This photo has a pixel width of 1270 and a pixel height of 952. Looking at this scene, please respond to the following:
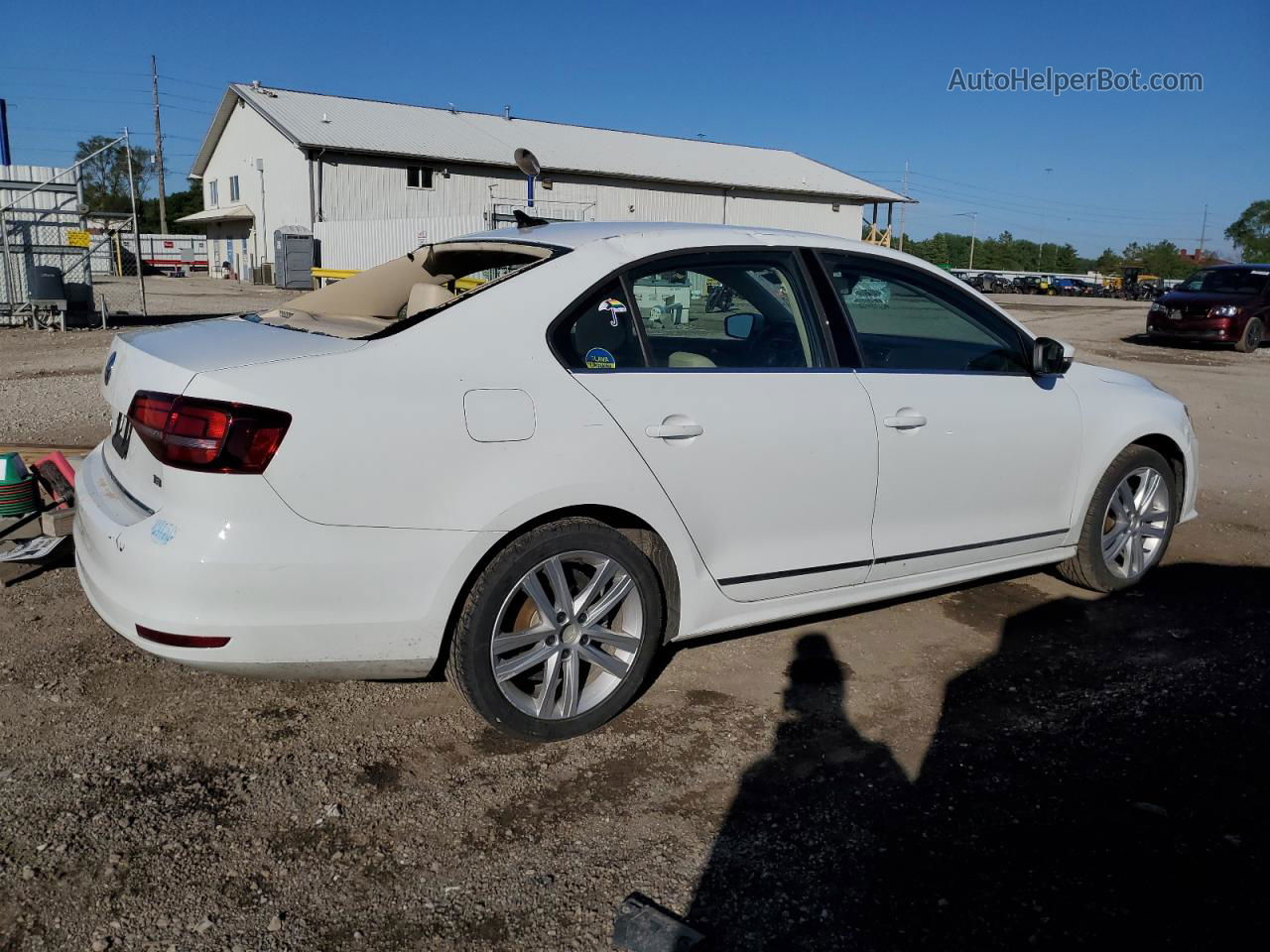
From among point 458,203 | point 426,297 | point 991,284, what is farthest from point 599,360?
point 991,284

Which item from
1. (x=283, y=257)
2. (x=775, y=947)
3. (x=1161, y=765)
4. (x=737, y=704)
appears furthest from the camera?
(x=283, y=257)

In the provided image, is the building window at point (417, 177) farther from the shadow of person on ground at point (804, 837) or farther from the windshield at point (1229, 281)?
the shadow of person on ground at point (804, 837)

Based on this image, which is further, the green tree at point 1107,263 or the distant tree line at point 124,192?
the green tree at point 1107,263

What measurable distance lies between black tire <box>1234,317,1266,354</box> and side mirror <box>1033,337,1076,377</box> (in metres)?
17.9

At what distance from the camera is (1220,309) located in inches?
769

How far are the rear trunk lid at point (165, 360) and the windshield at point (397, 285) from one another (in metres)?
0.37

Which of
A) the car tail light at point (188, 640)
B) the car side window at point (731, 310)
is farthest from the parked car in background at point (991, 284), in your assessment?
the car tail light at point (188, 640)

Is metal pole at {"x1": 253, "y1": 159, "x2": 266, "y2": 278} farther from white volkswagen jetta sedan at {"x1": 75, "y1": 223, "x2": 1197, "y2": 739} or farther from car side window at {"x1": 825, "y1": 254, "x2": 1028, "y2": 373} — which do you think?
car side window at {"x1": 825, "y1": 254, "x2": 1028, "y2": 373}

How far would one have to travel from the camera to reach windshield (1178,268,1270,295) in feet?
66.4

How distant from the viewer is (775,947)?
2.43 metres

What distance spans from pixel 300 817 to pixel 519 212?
2.71 meters

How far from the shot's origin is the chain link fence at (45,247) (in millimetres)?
17406

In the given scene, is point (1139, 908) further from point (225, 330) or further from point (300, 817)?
point (225, 330)

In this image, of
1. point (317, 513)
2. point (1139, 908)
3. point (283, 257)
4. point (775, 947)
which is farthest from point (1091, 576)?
point (283, 257)
